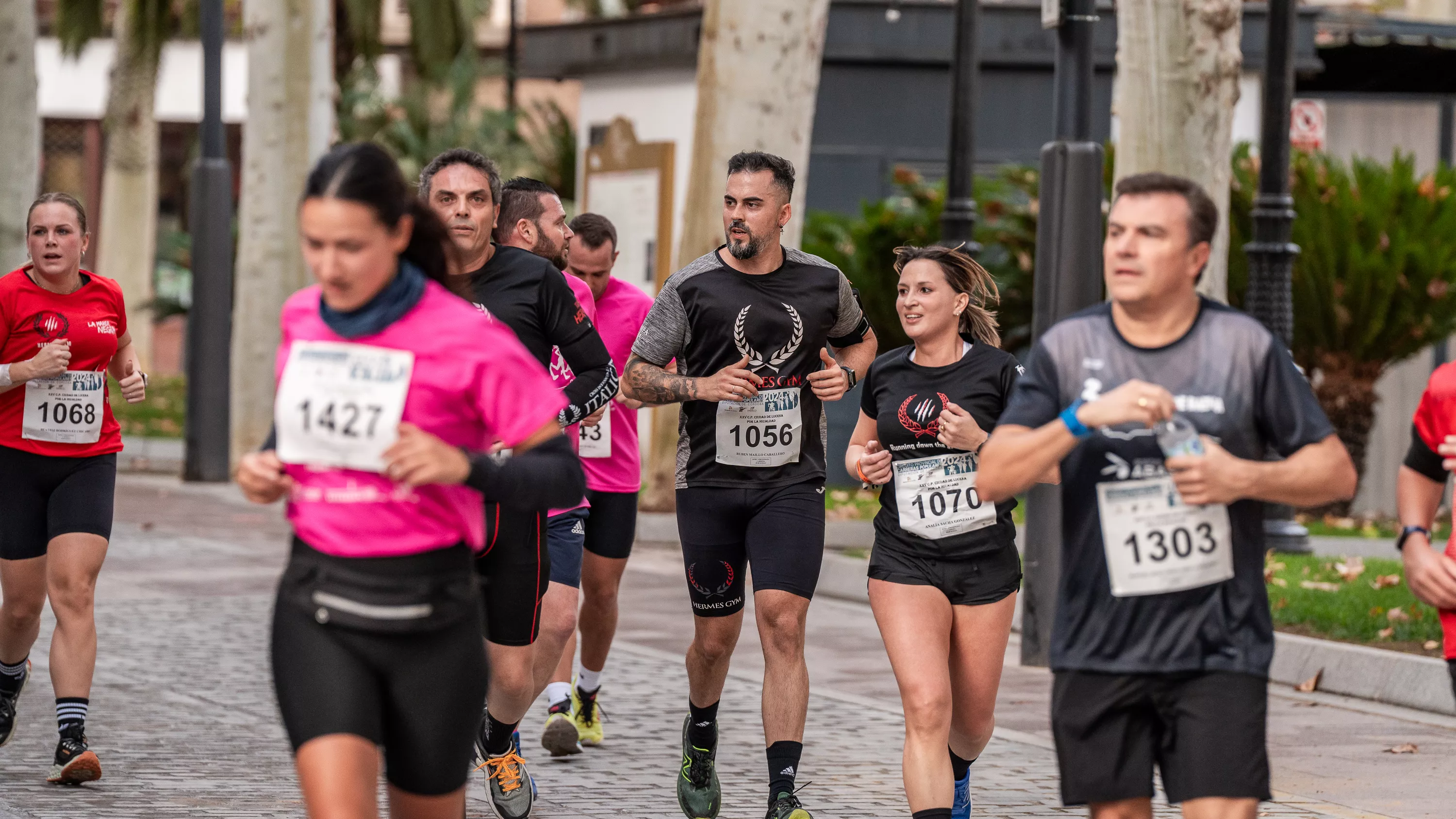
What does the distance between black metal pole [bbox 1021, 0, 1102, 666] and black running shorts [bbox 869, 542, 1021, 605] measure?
13.6 ft

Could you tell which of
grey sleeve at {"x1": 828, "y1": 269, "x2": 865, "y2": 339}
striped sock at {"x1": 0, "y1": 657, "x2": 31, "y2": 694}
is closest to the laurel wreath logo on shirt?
grey sleeve at {"x1": 828, "y1": 269, "x2": 865, "y2": 339}

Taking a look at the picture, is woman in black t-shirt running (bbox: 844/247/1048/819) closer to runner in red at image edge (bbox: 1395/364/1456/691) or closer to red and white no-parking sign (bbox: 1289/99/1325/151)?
runner in red at image edge (bbox: 1395/364/1456/691)

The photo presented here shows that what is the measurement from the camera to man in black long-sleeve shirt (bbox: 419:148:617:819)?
6.25 m

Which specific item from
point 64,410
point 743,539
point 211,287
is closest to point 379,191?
point 743,539

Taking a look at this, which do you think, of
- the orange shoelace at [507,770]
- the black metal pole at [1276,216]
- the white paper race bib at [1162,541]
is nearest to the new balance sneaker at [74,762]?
the orange shoelace at [507,770]

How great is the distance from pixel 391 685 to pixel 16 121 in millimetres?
15498

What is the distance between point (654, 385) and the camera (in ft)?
22.9

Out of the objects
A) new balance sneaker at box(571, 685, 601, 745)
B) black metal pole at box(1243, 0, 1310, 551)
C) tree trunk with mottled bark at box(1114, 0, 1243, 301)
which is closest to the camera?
new balance sneaker at box(571, 685, 601, 745)

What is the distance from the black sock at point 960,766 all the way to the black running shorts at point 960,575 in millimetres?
515

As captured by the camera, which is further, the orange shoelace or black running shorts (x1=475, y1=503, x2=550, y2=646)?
the orange shoelace

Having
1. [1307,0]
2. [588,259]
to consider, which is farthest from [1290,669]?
[1307,0]

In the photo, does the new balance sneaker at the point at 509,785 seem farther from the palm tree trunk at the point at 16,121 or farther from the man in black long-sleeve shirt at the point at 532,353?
the palm tree trunk at the point at 16,121

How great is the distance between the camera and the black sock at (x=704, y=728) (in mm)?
6938

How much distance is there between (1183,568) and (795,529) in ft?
8.55
